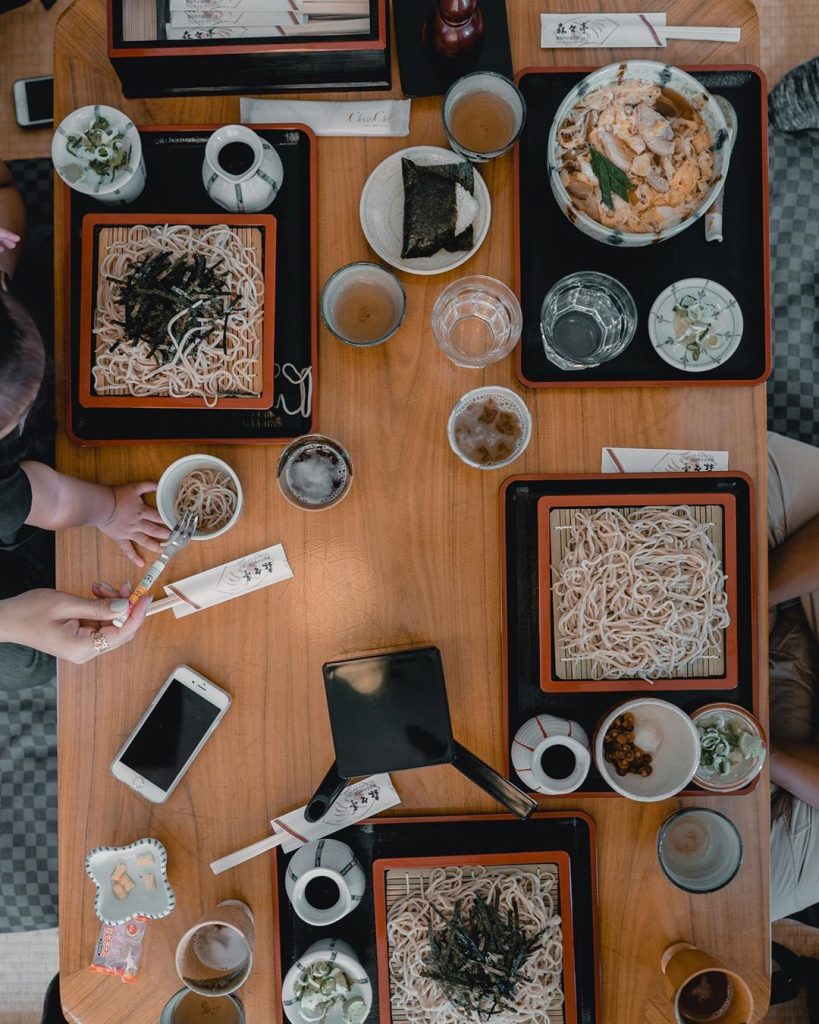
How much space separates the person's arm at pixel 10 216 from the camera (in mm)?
1959

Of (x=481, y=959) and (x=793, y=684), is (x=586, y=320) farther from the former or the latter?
(x=481, y=959)

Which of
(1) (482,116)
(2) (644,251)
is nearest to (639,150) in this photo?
(2) (644,251)

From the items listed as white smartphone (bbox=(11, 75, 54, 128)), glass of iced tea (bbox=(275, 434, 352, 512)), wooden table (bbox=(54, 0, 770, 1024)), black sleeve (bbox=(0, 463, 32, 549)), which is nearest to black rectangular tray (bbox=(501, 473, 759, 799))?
wooden table (bbox=(54, 0, 770, 1024))

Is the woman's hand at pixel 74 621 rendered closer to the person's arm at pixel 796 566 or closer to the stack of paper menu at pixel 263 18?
the stack of paper menu at pixel 263 18

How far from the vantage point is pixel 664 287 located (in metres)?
1.79

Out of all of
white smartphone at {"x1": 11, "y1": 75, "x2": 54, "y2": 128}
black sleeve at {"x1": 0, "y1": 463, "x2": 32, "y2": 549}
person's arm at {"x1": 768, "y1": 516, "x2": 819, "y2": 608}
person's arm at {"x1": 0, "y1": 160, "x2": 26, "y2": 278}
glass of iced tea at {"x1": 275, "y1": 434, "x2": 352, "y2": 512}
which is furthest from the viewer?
white smartphone at {"x1": 11, "y1": 75, "x2": 54, "y2": 128}

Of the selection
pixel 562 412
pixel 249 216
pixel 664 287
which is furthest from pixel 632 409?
pixel 249 216

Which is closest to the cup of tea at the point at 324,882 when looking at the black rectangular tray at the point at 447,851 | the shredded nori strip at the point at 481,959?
the black rectangular tray at the point at 447,851

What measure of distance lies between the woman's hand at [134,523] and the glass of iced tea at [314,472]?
0.30m

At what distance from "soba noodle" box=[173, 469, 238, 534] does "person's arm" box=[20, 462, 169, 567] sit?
7 centimetres

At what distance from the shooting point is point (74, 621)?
176 cm

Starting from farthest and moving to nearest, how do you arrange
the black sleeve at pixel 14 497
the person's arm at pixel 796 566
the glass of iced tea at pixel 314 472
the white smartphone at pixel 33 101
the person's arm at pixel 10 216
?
the white smartphone at pixel 33 101 < the person's arm at pixel 796 566 < the person's arm at pixel 10 216 < the glass of iced tea at pixel 314 472 < the black sleeve at pixel 14 497

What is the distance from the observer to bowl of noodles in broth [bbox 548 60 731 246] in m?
1.66

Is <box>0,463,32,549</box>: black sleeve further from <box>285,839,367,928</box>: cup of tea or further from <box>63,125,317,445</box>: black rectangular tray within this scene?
<box>285,839,367,928</box>: cup of tea
